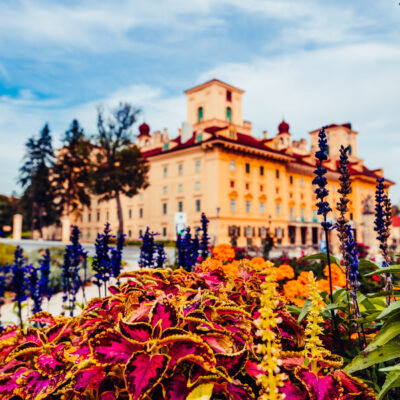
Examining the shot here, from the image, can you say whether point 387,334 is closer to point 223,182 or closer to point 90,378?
point 90,378

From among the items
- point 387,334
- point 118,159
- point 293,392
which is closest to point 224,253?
point 387,334

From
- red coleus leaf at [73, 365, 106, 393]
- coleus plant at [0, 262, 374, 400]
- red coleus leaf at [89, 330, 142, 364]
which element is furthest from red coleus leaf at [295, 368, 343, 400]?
red coleus leaf at [73, 365, 106, 393]

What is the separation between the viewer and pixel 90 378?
166cm

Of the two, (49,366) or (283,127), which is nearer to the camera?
(49,366)

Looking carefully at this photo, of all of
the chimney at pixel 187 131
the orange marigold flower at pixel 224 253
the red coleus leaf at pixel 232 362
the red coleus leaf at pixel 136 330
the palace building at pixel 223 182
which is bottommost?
the red coleus leaf at pixel 232 362

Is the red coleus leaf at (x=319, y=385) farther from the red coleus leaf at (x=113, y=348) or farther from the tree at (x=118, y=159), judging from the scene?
the tree at (x=118, y=159)

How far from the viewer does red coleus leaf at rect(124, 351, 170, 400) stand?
4.89 ft

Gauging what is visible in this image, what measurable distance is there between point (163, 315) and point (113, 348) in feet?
0.91

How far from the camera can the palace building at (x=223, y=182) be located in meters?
41.3

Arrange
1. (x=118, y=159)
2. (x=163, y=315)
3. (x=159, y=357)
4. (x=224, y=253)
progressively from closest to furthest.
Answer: (x=159, y=357)
(x=163, y=315)
(x=224, y=253)
(x=118, y=159)

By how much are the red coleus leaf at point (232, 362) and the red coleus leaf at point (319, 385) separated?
0.83ft

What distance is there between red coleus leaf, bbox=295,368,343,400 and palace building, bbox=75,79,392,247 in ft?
115

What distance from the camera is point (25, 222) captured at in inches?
2313

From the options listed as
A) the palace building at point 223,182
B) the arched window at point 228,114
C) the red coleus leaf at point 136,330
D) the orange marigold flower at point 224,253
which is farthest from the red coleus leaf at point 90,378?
the arched window at point 228,114
